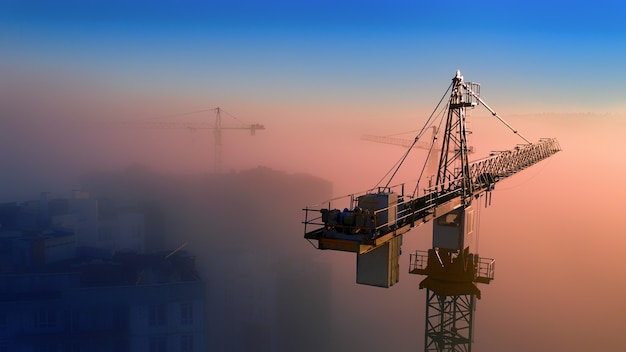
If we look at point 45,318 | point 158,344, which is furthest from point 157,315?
point 45,318

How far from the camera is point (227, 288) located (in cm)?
7638

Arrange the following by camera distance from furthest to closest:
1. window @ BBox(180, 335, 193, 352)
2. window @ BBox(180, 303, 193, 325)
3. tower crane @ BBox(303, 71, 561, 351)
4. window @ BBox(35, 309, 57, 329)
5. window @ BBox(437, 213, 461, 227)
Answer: window @ BBox(35, 309, 57, 329) < window @ BBox(180, 335, 193, 352) < window @ BBox(180, 303, 193, 325) < window @ BBox(437, 213, 461, 227) < tower crane @ BBox(303, 71, 561, 351)

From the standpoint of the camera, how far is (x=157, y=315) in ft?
180

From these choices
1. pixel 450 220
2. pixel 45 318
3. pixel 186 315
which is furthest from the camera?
pixel 45 318

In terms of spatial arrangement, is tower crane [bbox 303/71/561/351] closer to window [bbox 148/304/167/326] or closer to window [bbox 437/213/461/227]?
window [bbox 437/213/461/227]

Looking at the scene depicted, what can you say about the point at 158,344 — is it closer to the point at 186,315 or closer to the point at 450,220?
the point at 186,315

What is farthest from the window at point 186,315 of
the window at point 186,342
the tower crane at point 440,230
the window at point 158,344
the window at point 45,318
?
the tower crane at point 440,230

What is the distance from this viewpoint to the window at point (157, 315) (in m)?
54.3

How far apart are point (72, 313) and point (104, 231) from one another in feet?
72.1

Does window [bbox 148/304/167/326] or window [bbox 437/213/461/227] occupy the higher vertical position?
window [bbox 437/213/461/227]

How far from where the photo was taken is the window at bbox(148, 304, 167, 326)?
54.3 metres

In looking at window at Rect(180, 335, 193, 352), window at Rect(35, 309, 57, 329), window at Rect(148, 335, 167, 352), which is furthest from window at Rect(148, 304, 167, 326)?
window at Rect(35, 309, 57, 329)

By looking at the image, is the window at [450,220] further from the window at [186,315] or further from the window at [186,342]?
the window at [186,342]

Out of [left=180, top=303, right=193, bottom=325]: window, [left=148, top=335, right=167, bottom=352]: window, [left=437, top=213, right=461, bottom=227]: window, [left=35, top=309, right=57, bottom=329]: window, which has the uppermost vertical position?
[left=437, top=213, right=461, bottom=227]: window
